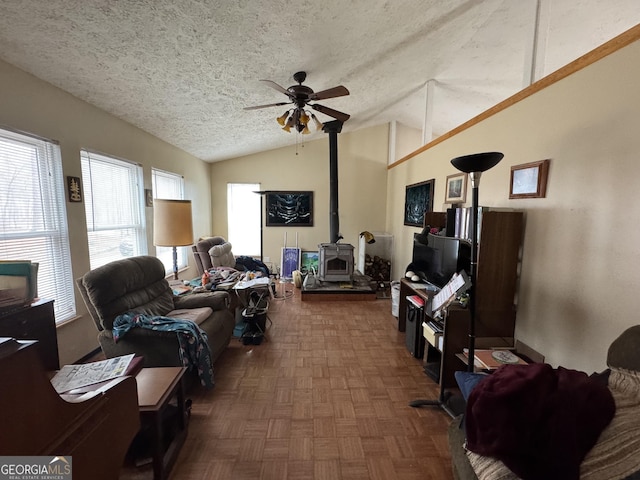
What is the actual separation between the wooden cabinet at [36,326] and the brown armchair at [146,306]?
11.0 inches

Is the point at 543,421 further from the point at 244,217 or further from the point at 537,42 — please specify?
the point at 244,217

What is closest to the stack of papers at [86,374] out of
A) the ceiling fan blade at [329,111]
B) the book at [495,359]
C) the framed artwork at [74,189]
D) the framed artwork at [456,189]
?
the framed artwork at [74,189]

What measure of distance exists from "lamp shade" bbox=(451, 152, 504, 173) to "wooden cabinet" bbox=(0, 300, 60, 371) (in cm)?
235

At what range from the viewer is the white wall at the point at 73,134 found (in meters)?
1.83

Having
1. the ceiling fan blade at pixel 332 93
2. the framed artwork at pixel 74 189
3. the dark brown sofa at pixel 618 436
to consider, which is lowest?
the dark brown sofa at pixel 618 436

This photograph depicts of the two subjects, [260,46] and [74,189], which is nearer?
[260,46]

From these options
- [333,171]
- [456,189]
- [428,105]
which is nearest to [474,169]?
[456,189]

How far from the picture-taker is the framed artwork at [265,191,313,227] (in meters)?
5.43

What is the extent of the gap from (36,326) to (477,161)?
2641 millimetres

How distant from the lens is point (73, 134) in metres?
2.29

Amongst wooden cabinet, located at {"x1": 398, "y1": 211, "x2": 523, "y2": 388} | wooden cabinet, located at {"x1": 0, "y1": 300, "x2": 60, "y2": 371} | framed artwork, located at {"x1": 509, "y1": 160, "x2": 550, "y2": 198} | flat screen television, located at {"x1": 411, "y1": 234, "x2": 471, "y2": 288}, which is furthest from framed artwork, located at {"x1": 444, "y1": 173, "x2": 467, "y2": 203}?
wooden cabinet, located at {"x1": 0, "y1": 300, "x2": 60, "y2": 371}

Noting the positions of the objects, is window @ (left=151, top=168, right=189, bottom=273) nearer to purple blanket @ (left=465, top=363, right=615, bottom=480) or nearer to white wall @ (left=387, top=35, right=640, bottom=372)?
purple blanket @ (left=465, top=363, right=615, bottom=480)

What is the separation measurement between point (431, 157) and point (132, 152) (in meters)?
3.59

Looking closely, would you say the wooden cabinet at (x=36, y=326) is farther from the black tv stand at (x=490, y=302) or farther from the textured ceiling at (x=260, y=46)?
the black tv stand at (x=490, y=302)
